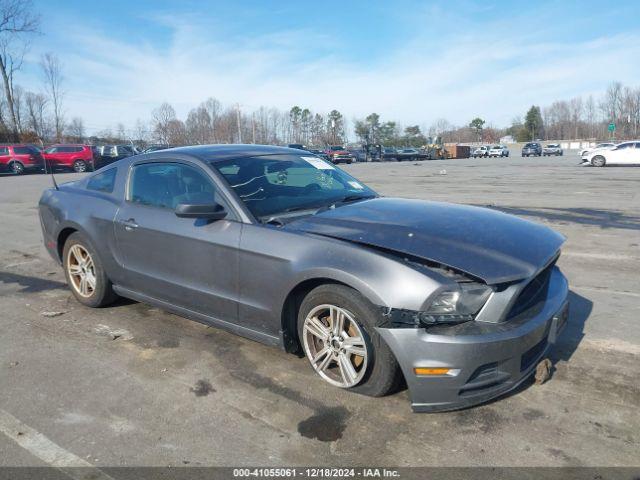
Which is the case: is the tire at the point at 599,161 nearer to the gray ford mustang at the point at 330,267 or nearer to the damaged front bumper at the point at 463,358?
the gray ford mustang at the point at 330,267

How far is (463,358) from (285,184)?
79.0 inches

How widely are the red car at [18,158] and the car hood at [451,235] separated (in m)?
32.3

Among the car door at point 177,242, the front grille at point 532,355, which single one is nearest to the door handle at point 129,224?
the car door at point 177,242

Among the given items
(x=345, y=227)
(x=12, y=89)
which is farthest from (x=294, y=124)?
(x=345, y=227)

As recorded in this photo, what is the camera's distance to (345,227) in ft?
10.7

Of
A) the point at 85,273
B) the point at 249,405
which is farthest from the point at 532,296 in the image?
the point at 85,273

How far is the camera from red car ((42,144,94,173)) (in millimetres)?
32625

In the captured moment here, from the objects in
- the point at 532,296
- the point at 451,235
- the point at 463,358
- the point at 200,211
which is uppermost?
the point at 200,211

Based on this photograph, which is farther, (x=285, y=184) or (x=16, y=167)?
(x=16, y=167)

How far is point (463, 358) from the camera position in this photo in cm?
259

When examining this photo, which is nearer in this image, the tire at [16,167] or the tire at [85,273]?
the tire at [85,273]

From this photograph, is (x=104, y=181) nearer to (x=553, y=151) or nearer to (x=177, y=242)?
(x=177, y=242)

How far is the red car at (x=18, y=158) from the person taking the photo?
29.9 m

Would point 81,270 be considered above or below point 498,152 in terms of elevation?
below
